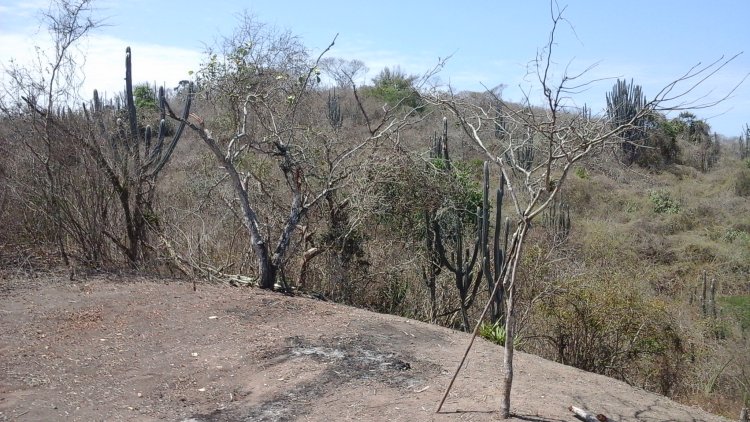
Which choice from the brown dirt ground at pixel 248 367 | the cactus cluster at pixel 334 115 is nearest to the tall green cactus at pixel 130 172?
the brown dirt ground at pixel 248 367

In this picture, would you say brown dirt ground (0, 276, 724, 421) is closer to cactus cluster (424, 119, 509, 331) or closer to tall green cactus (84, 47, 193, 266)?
tall green cactus (84, 47, 193, 266)

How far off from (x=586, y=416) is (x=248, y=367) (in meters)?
2.85

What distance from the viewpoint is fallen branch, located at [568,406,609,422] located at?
575cm

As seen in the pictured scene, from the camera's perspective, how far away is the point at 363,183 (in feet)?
32.9

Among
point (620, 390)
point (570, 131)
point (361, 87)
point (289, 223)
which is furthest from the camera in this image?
point (361, 87)

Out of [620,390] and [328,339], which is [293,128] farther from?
[620,390]

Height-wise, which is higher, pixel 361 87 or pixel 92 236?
pixel 361 87

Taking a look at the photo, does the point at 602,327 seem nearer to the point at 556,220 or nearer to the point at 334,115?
the point at 334,115

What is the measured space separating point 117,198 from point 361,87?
24.7 meters

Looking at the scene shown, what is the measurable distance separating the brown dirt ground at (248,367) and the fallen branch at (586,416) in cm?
6

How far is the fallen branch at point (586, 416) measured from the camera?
575 cm

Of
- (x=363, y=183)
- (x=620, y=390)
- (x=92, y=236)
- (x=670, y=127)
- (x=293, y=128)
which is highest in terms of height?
(x=670, y=127)

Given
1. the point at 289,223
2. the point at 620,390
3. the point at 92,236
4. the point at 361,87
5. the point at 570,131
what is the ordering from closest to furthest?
1. the point at 570,131
2. the point at 620,390
3. the point at 289,223
4. the point at 92,236
5. the point at 361,87

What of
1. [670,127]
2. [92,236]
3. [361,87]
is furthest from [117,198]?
[670,127]
